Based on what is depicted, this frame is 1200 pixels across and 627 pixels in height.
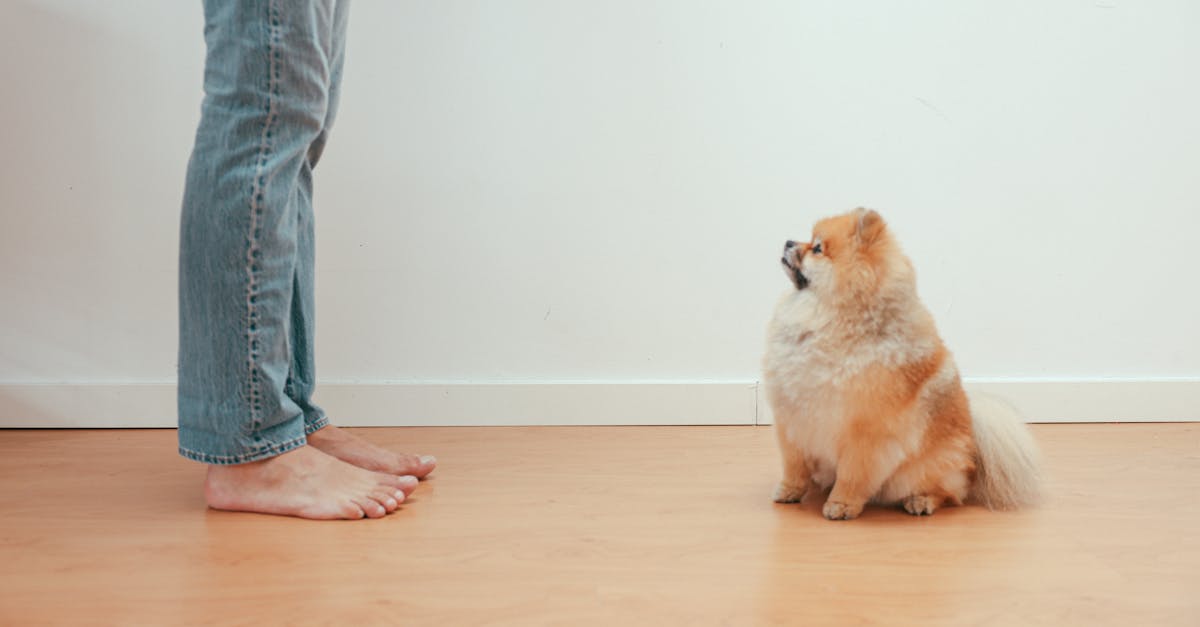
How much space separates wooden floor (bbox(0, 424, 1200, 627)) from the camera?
960 millimetres

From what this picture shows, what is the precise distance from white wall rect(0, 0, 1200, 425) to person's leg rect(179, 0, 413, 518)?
2.63 ft

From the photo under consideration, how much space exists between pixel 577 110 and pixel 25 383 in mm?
1313

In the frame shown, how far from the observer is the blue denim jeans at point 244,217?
1.21m

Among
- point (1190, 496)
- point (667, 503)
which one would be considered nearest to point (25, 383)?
point (667, 503)

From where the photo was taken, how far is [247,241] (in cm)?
122

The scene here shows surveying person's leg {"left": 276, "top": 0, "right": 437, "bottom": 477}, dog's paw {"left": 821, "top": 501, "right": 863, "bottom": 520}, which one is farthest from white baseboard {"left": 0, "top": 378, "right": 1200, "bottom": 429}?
dog's paw {"left": 821, "top": 501, "right": 863, "bottom": 520}

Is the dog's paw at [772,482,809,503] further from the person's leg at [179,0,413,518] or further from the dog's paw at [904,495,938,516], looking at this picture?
the person's leg at [179,0,413,518]

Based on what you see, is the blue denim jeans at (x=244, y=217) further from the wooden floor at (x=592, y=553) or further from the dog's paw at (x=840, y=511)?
the dog's paw at (x=840, y=511)

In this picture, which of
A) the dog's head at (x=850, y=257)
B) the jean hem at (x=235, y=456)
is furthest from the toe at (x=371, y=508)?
the dog's head at (x=850, y=257)

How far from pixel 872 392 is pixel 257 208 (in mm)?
842

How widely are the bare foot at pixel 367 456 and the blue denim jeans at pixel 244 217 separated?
0.83 ft

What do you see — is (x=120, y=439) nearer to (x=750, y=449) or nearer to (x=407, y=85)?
(x=407, y=85)

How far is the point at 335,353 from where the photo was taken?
2.11 m

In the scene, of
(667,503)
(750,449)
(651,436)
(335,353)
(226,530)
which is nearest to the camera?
(226,530)
